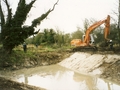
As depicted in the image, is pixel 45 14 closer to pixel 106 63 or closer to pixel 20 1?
pixel 20 1

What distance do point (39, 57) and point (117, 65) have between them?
42.2 ft

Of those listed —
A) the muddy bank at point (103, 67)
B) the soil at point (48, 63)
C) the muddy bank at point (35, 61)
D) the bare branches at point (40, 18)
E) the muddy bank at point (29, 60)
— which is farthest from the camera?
the bare branches at point (40, 18)

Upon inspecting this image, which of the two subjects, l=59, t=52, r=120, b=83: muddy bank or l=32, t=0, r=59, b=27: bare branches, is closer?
l=59, t=52, r=120, b=83: muddy bank

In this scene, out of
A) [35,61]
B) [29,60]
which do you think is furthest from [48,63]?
[29,60]

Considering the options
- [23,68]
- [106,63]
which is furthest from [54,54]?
[106,63]

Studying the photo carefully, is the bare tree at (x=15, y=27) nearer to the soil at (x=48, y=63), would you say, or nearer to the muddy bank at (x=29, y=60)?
the muddy bank at (x=29, y=60)

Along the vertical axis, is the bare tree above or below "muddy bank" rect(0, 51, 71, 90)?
above

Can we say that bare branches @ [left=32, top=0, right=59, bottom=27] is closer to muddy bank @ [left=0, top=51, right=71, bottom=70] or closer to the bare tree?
the bare tree

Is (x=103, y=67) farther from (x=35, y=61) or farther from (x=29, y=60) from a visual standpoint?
(x=35, y=61)

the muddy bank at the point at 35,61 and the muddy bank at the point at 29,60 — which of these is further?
the muddy bank at the point at 29,60

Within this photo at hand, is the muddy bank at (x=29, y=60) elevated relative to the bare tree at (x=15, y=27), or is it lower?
lower

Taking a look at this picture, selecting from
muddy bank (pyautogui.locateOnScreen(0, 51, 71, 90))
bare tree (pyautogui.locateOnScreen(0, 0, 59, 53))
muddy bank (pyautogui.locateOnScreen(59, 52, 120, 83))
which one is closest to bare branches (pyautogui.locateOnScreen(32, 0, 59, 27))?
bare tree (pyautogui.locateOnScreen(0, 0, 59, 53))

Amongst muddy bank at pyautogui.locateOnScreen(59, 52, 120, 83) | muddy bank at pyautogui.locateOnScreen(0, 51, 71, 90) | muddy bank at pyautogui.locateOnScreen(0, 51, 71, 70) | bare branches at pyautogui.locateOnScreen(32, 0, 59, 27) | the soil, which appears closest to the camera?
the soil

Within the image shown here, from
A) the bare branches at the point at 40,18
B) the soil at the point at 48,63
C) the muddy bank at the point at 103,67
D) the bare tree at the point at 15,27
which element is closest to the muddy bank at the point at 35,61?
the soil at the point at 48,63
